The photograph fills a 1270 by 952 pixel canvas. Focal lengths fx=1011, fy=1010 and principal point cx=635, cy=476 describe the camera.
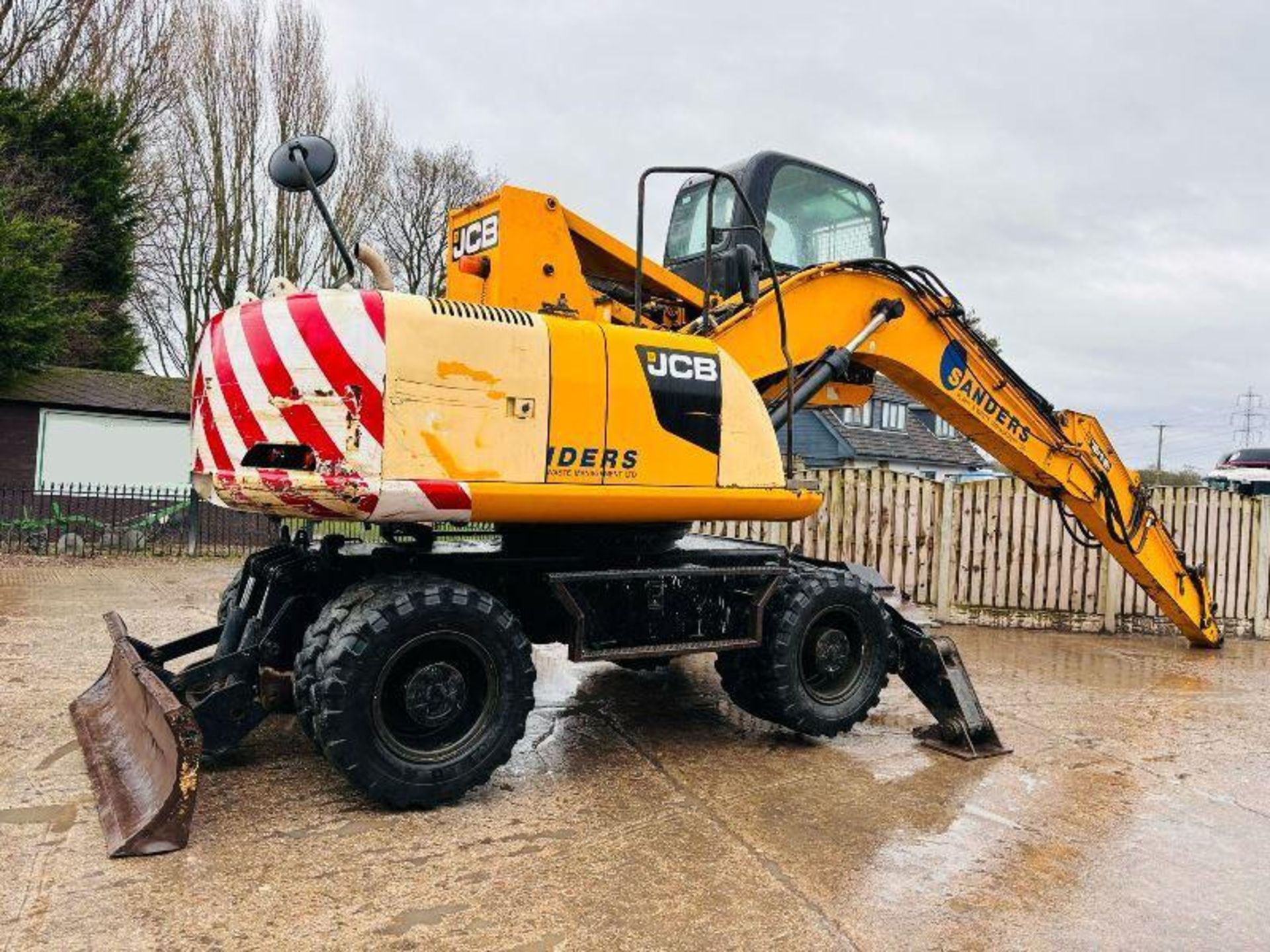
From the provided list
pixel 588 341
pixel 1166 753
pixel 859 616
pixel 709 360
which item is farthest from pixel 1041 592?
pixel 588 341

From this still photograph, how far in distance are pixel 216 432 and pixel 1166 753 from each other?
5177 mm

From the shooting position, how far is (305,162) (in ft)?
15.0

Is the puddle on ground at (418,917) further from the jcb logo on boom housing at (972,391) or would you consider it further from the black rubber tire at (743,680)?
the jcb logo on boom housing at (972,391)

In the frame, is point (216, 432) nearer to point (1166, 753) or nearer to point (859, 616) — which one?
point (859, 616)

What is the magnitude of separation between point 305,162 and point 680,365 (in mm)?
1945

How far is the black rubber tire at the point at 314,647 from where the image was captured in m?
4.03

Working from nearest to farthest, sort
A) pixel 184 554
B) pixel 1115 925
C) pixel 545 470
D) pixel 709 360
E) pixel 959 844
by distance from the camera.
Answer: pixel 1115 925
pixel 959 844
pixel 545 470
pixel 709 360
pixel 184 554

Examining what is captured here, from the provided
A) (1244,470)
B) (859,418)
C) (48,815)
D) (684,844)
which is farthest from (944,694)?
(859,418)

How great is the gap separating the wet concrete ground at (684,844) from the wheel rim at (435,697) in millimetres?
271

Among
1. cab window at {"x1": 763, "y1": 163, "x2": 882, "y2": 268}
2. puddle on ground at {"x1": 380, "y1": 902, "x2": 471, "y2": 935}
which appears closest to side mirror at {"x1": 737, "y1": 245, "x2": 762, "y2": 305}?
cab window at {"x1": 763, "y1": 163, "x2": 882, "y2": 268}

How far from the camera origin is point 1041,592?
10781 millimetres

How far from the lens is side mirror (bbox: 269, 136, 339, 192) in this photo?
4.56 meters

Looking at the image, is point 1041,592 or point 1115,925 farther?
point 1041,592

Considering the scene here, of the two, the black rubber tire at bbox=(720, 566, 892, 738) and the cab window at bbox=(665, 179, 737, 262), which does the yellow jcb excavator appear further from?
the cab window at bbox=(665, 179, 737, 262)
